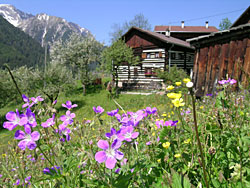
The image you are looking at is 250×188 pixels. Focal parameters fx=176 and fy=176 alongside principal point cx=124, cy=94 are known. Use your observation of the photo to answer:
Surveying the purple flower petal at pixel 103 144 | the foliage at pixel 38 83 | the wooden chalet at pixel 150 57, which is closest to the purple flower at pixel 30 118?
the purple flower petal at pixel 103 144

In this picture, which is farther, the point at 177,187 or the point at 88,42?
the point at 88,42

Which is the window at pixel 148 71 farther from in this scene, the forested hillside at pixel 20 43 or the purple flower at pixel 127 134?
the forested hillside at pixel 20 43

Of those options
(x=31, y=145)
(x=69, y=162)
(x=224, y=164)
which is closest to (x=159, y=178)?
(x=224, y=164)

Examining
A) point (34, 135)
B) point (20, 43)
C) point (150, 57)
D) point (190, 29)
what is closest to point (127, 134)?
point (34, 135)

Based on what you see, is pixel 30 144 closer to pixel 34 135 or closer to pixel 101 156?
pixel 34 135

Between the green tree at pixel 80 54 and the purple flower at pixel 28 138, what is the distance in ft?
75.8

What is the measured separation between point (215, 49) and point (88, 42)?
20382 millimetres

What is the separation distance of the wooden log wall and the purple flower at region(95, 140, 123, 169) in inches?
238

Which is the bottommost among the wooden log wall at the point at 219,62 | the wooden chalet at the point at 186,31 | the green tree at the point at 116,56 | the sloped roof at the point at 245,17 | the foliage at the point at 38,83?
the foliage at the point at 38,83

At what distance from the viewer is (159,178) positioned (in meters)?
1.34

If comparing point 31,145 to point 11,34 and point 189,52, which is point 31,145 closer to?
point 189,52

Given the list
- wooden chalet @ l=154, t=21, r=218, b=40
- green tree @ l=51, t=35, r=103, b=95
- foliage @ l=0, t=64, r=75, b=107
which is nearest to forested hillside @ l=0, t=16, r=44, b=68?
wooden chalet @ l=154, t=21, r=218, b=40

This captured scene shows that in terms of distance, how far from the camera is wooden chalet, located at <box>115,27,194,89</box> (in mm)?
22047

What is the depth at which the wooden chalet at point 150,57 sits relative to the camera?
72.3 ft
